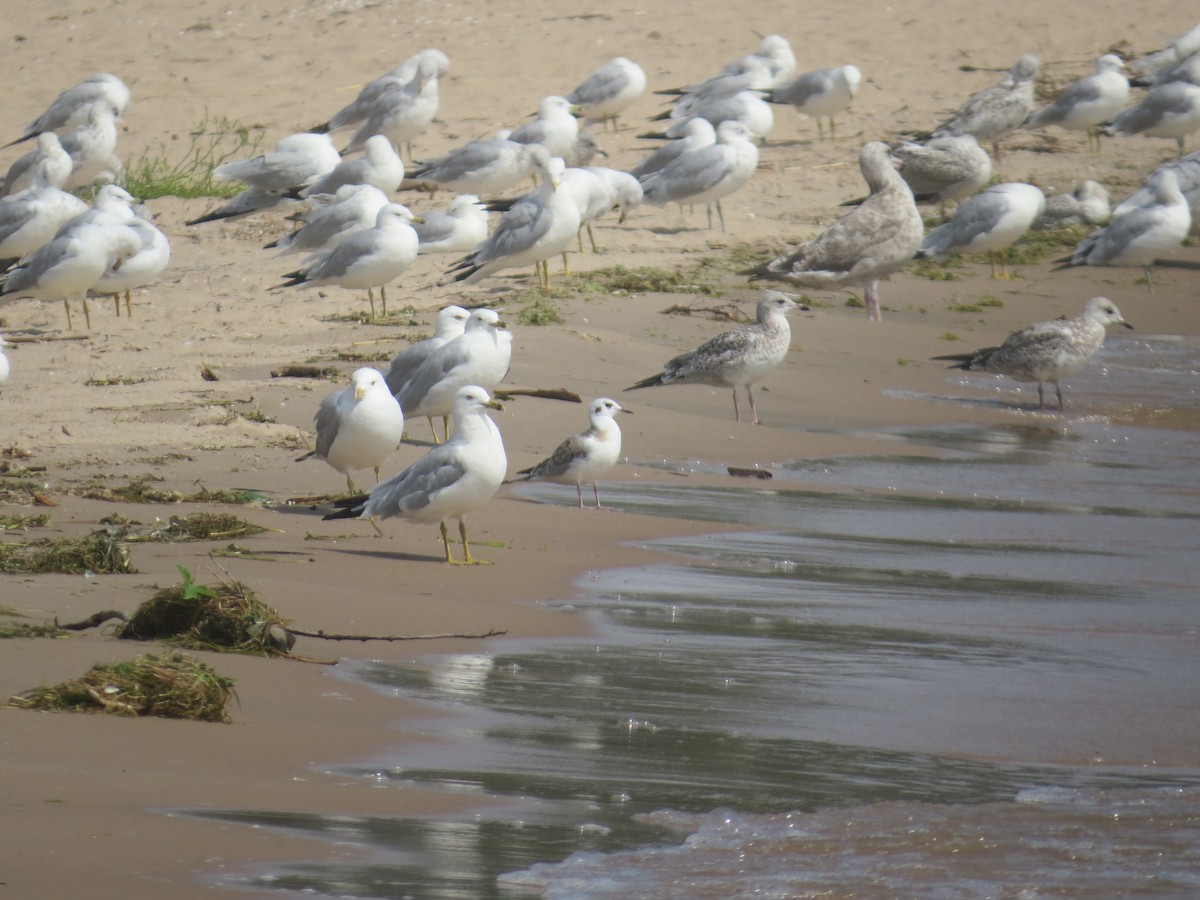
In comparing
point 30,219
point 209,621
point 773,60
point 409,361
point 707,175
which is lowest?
point 209,621

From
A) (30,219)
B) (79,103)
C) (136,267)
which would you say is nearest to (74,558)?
(136,267)

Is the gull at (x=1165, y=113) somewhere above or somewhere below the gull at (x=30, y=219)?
above

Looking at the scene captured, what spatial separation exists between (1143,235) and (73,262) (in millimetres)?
8901

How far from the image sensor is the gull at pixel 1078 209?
17.2 m

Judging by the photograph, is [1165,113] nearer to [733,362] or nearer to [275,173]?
[275,173]

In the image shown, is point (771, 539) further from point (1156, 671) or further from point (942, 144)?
point (942, 144)

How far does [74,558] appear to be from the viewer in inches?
244

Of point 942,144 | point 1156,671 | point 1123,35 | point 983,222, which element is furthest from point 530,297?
point 1123,35

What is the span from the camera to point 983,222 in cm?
1538

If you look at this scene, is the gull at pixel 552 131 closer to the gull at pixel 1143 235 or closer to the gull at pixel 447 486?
the gull at pixel 1143 235

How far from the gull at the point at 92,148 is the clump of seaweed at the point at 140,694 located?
14.0m

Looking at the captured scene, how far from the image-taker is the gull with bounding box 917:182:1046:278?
15359mm

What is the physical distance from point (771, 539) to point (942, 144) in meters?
10.2

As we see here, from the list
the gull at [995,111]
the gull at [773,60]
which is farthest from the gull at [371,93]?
the gull at [995,111]
